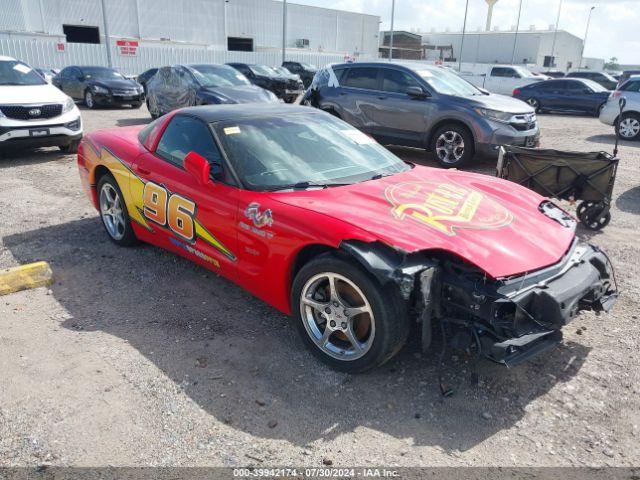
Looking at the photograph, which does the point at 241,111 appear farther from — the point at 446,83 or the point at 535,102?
the point at 535,102

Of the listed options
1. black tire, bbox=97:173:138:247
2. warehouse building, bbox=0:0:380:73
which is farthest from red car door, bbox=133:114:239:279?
warehouse building, bbox=0:0:380:73

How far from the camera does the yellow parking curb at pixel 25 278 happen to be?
424 centimetres

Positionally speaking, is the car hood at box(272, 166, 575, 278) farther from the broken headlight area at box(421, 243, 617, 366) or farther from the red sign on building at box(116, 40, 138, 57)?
the red sign on building at box(116, 40, 138, 57)

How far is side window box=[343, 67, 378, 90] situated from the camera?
9781 mm

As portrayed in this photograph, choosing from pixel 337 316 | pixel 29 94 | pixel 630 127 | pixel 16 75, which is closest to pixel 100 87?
pixel 16 75

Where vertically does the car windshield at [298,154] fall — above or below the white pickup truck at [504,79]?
above

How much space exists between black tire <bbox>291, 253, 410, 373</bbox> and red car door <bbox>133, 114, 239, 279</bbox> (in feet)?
2.78

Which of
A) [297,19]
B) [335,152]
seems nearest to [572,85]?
[335,152]

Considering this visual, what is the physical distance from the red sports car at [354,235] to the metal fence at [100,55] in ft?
93.0

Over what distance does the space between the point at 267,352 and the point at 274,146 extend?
1.54 metres

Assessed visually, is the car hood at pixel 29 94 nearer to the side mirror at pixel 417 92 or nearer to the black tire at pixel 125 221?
the black tire at pixel 125 221

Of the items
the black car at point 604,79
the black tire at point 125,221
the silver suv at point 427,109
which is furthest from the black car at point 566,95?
the black tire at point 125,221

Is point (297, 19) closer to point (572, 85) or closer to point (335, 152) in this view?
point (572, 85)

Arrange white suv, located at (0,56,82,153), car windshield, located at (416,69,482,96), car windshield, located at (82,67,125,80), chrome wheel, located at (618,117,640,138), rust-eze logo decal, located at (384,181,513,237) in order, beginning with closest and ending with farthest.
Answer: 1. rust-eze logo decal, located at (384,181,513,237)
2. white suv, located at (0,56,82,153)
3. car windshield, located at (416,69,482,96)
4. chrome wheel, located at (618,117,640,138)
5. car windshield, located at (82,67,125,80)
